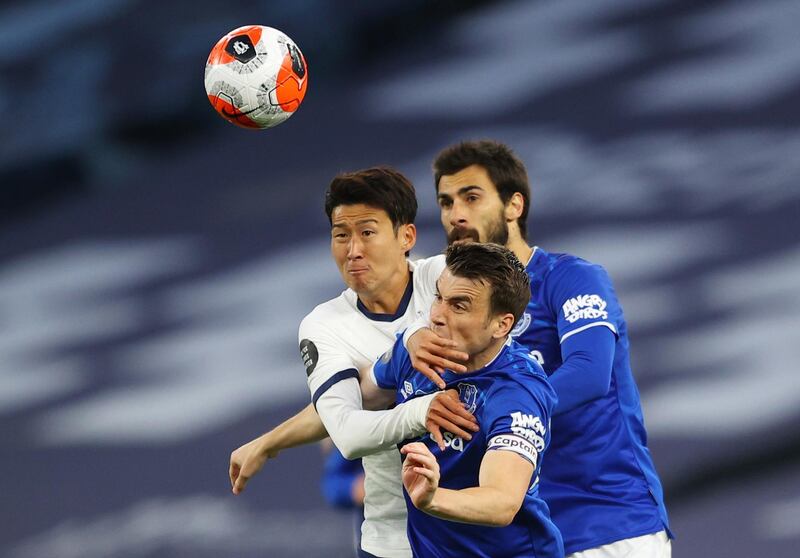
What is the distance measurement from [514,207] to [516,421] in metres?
1.59

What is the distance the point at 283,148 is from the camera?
7.68 m

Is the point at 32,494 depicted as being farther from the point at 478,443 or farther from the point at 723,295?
A: the point at 478,443

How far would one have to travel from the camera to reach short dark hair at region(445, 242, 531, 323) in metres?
3.12

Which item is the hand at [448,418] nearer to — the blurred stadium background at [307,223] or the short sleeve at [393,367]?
the short sleeve at [393,367]

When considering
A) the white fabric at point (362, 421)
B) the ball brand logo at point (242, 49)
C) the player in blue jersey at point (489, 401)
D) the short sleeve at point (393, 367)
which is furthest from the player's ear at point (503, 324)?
the ball brand logo at point (242, 49)

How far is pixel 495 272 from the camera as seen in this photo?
3145 mm

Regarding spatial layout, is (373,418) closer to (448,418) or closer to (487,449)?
(448,418)

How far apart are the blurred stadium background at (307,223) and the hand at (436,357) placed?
4.28 m

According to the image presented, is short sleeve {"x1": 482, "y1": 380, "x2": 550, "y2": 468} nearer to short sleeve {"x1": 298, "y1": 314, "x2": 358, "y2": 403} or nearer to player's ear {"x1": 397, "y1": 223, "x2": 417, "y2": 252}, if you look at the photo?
short sleeve {"x1": 298, "y1": 314, "x2": 358, "y2": 403}

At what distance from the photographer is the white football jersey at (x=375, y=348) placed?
375 cm

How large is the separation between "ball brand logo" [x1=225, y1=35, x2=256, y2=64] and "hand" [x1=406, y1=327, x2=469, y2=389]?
1.78 meters

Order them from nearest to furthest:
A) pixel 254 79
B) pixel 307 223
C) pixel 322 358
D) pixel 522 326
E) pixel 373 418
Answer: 1. pixel 373 418
2. pixel 322 358
3. pixel 522 326
4. pixel 254 79
5. pixel 307 223

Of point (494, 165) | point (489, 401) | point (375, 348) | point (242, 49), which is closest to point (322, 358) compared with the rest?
point (375, 348)

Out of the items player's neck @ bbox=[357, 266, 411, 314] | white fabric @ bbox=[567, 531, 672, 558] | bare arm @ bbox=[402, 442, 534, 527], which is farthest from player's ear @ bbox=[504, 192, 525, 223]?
bare arm @ bbox=[402, 442, 534, 527]
